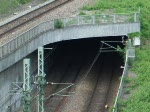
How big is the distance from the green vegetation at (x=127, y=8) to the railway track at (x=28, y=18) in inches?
127

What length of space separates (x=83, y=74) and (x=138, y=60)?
6.85 metres

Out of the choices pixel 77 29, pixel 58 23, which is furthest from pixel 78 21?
pixel 58 23

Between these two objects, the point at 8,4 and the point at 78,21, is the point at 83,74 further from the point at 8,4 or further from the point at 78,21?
the point at 8,4

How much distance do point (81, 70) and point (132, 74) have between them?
10.5m

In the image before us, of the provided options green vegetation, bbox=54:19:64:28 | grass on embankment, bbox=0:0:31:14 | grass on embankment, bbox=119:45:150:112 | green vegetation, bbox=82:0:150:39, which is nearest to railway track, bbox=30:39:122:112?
grass on embankment, bbox=119:45:150:112

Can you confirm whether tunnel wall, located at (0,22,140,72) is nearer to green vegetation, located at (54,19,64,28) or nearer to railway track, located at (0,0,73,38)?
green vegetation, located at (54,19,64,28)

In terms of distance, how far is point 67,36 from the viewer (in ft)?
152

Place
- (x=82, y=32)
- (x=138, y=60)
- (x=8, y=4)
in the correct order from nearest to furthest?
(x=138, y=60) < (x=82, y=32) < (x=8, y=4)

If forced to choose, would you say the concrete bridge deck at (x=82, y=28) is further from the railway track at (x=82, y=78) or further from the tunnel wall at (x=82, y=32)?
the railway track at (x=82, y=78)

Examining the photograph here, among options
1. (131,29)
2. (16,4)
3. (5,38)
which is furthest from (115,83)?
(16,4)

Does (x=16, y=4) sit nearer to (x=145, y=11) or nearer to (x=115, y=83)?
(x=145, y=11)

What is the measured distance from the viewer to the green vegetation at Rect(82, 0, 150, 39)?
1977 inches

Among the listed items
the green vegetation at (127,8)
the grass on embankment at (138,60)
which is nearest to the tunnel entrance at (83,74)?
the green vegetation at (127,8)

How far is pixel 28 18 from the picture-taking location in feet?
165
